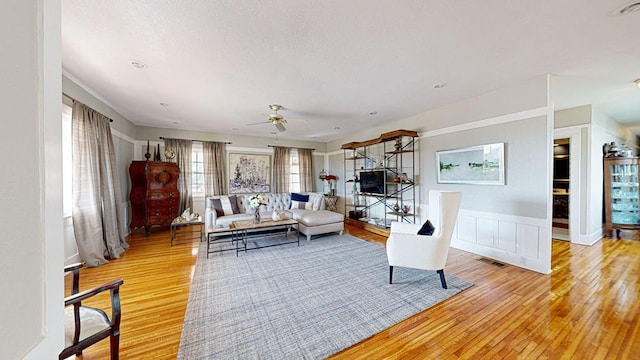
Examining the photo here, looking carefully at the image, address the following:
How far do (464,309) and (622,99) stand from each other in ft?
15.2

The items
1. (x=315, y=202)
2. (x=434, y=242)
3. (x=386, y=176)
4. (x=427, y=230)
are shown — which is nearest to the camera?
(x=434, y=242)

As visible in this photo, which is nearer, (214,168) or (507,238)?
(507,238)

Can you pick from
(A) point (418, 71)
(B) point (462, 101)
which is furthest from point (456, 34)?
(B) point (462, 101)

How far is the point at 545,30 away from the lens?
1989 mm

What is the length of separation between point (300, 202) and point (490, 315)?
4138 millimetres

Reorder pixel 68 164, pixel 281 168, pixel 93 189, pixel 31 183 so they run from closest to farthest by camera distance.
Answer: pixel 31 183
pixel 68 164
pixel 93 189
pixel 281 168

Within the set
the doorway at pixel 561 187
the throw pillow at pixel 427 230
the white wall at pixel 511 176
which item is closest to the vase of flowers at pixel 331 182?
the white wall at pixel 511 176

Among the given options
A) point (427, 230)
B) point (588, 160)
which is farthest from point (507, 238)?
point (588, 160)

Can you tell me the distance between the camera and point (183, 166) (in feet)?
18.4

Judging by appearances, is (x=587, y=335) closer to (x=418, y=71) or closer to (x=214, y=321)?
(x=418, y=71)

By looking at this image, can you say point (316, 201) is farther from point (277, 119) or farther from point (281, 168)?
point (277, 119)

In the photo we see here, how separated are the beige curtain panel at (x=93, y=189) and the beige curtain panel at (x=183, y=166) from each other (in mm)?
1786

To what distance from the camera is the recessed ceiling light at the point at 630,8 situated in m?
1.70

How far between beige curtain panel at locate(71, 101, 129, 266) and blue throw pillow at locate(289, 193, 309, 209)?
3287mm
